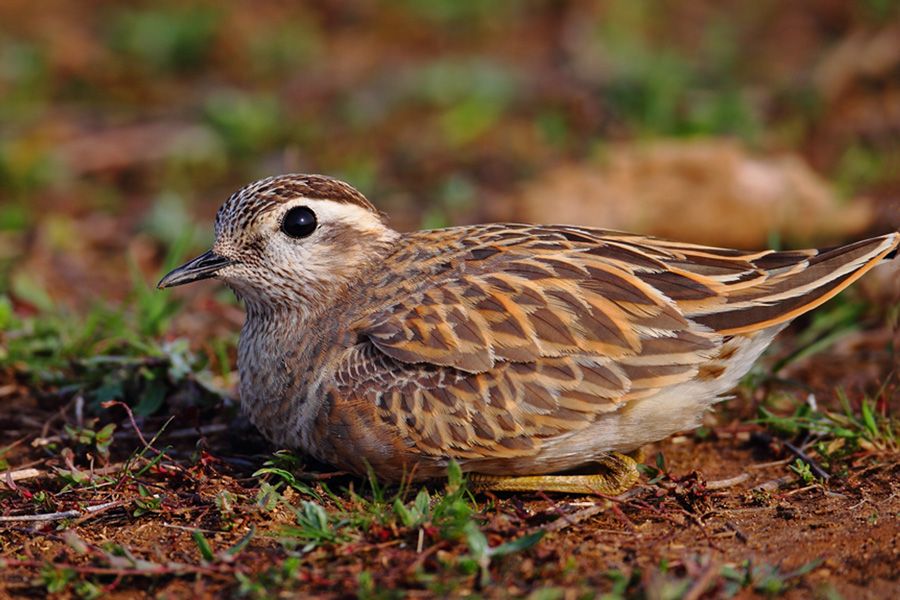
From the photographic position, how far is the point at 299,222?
630 cm

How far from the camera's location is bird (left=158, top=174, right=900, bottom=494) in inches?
219

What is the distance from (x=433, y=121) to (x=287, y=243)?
5.69 meters

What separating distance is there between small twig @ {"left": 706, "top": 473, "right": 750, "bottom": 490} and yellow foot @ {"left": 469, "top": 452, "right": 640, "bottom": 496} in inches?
15.5

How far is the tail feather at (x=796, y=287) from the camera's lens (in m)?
5.70

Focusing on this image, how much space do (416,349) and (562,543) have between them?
3.93ft

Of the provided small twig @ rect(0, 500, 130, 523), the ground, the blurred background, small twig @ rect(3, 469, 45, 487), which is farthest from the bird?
the blurred background

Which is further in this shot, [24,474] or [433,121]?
[433,121]

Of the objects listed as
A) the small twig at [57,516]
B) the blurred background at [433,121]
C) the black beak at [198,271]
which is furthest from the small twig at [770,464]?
the small twig at [57,516]

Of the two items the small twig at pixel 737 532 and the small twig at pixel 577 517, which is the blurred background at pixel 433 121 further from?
the small twig at pixel 577 517

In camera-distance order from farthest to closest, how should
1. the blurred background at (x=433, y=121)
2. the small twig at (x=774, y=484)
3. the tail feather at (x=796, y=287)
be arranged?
the blurred background at (x=433, y=121)
the small twig at (x=774, y=484)
the tail feather at (x=796, y=287)

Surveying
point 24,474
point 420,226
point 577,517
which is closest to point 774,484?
point 577,517

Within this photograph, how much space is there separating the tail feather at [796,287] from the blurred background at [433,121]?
114cm

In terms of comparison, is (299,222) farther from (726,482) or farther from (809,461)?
(809,461)

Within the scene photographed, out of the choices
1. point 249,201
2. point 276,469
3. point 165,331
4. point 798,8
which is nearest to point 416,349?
point 276,469
